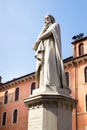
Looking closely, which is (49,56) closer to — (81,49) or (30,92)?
(81,49)

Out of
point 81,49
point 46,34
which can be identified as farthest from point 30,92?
point 46,34

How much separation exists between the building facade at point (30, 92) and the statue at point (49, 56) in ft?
72.6

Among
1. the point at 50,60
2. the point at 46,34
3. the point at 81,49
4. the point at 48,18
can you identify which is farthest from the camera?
the point at 81,49

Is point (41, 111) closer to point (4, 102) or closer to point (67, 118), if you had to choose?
point (67, 118)

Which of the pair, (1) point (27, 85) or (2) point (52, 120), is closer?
(2) point (52, 120)

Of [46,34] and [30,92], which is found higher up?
[30,92]

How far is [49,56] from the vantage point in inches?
301

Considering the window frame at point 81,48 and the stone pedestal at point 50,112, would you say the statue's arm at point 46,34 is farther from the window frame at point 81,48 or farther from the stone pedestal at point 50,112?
the window frame at point 81,48

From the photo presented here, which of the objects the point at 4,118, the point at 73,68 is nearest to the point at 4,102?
the point at 4,118

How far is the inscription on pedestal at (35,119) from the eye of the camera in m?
6.94

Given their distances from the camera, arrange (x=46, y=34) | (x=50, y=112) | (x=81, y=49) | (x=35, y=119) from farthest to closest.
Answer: (x=81, y=49) < (x=46, y=34) < (x=35, y=119) < (x=50, y=112)

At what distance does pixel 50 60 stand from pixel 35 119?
5.35 ft

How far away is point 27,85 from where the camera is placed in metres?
38.5

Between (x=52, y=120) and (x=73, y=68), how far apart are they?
26.1 meters
